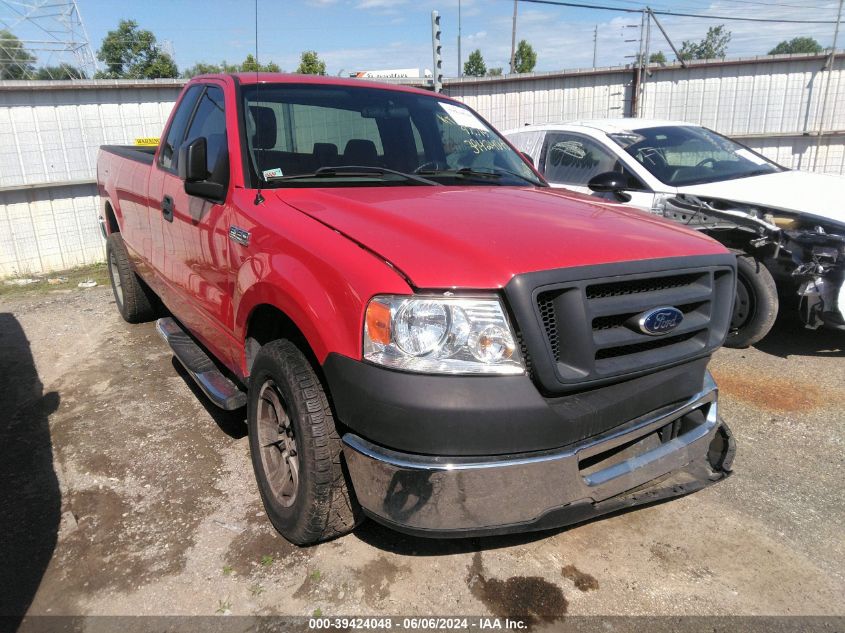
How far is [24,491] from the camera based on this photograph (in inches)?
124

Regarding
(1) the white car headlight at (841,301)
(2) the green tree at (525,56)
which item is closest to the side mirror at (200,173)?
(1) the white car headlight at (841,301)

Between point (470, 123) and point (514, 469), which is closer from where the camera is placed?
point (514, 469)

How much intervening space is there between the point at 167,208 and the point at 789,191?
4.78 meters

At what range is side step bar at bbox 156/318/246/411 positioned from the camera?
10.1 feet

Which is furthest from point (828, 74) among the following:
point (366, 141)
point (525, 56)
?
point (525, 56)

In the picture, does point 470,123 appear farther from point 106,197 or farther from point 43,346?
Result: point 43,346

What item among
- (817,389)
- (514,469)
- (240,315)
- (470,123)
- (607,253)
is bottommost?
(817,389)

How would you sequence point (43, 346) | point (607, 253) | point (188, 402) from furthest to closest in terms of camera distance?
point (43, 346)
point (188, 402)
point (607, 253)

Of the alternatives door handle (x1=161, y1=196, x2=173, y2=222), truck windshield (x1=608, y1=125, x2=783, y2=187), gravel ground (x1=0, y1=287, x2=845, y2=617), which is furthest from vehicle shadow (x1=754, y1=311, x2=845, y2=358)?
door handle (x1=161, y1=196, x2=173, y2=222)

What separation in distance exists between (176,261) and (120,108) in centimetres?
721

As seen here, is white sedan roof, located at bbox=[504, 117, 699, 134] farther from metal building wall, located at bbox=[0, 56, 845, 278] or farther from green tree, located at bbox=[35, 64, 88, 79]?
green tree, located at bbox=[35, 64, 88, 79]

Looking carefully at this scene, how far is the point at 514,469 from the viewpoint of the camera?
1952mm

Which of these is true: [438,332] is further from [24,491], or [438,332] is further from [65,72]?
[65,72]

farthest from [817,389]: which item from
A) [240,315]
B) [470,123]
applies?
[240,315]
